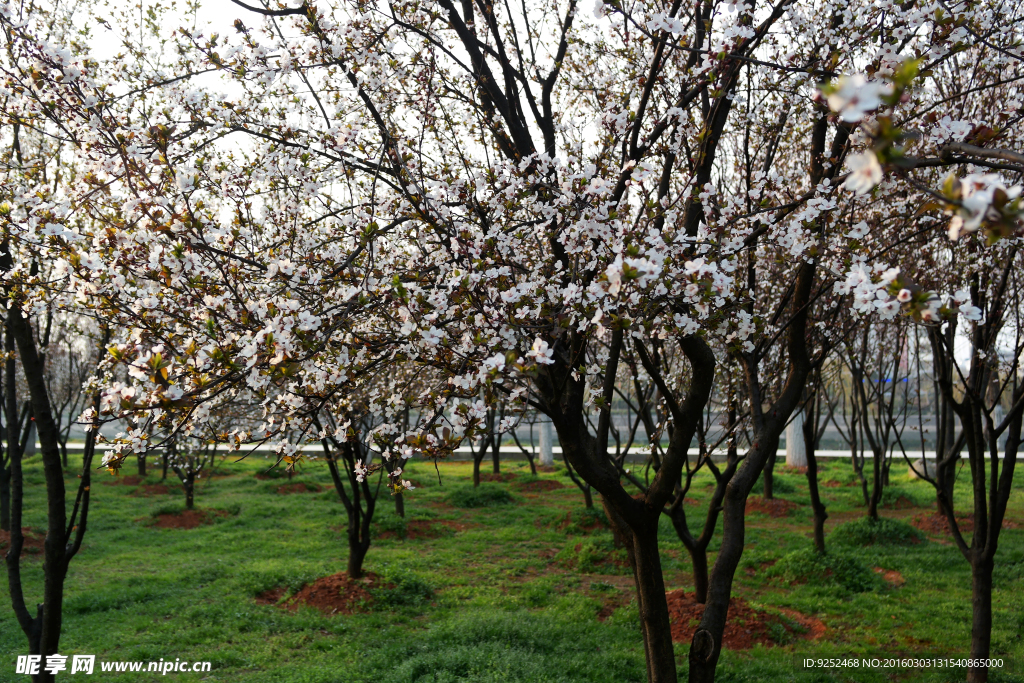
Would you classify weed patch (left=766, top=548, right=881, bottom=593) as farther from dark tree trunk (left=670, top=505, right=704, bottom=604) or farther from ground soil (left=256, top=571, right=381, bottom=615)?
ground soil (left=256, top=571, right=381, bottom=615)

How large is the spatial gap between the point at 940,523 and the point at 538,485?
868cm

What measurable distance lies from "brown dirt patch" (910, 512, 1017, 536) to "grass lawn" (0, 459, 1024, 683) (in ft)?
0.75

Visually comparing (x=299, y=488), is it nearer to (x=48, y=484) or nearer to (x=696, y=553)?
(x=696, y=553)

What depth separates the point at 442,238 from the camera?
3.91m

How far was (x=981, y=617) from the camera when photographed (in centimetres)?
542

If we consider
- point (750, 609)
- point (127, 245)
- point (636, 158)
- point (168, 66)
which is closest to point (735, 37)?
point (636, 158)

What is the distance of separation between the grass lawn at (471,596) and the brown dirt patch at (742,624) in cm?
16

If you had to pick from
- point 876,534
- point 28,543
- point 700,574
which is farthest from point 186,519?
point 876,534

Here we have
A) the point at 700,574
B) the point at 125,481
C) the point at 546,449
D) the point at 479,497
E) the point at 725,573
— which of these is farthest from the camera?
the point at 546,449

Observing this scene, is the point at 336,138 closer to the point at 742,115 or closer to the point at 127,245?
the point at 127,245

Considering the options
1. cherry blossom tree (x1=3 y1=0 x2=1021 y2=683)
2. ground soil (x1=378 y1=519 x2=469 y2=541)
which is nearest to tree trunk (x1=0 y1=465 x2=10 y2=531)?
ground soil (x1=378 y1=519 x2=469 y2=541)

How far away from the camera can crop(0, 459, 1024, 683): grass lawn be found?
19.5ft

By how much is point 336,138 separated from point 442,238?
910 millimetres

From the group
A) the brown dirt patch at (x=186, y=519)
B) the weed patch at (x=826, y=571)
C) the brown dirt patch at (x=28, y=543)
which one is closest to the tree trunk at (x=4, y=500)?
the brown dirt patch at (x=28, y=543)
